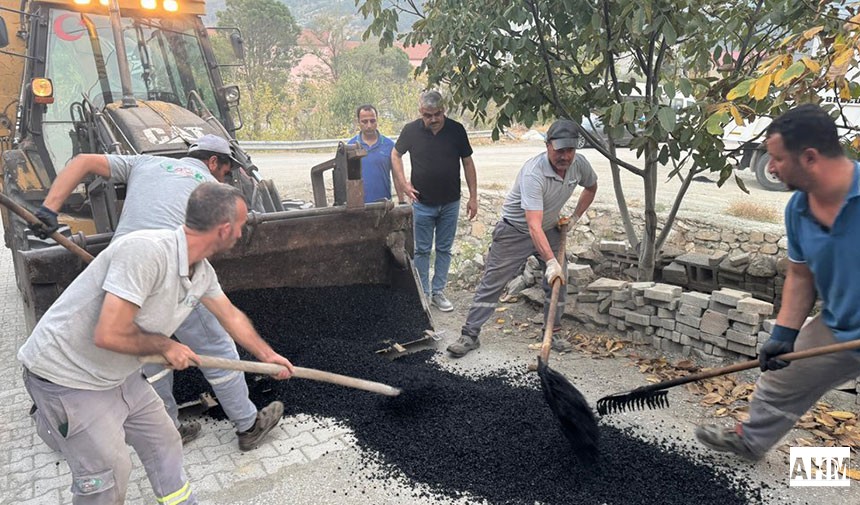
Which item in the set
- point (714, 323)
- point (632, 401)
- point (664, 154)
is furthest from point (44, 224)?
point (714, 323)

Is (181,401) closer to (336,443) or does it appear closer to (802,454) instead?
(336,443)

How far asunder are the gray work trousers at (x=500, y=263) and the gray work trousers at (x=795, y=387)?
1909 millimetres

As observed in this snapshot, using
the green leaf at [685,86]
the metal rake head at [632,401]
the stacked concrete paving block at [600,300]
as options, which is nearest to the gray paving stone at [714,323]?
the stacked concrete paving block at [600,300]

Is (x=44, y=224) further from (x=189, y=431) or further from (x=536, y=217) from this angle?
(x=536, y=217)

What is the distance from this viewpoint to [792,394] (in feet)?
9.20

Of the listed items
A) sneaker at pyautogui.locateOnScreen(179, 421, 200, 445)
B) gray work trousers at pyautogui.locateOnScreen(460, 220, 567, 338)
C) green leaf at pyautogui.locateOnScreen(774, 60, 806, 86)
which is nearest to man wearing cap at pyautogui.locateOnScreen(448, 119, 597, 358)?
gray work trousers at pyautogui.locateOnScreen(460, 220, 567, 338)

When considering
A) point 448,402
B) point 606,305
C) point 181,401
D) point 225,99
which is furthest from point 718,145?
point 225,99

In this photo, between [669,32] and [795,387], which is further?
[669,32]

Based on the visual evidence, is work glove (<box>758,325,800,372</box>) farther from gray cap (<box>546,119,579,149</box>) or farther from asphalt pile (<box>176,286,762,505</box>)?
gray cap (<box>546,119,579,149</box>)

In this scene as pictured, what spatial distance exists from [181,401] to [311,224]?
1466mm

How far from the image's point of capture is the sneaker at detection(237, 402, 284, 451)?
3244mm

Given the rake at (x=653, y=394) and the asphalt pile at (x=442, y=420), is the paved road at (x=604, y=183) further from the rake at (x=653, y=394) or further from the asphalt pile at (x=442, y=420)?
the rake at (x=653, y=394)
